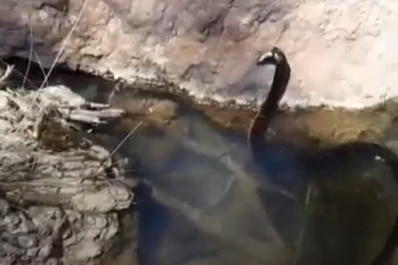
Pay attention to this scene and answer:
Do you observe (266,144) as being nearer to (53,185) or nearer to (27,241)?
(53,185)

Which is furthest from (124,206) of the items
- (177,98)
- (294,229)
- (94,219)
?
(177,98)

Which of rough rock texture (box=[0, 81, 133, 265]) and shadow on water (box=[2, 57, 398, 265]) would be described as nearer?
rough rock texture (box=[0, 81, 133, 265])

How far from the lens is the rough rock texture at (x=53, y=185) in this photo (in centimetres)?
185

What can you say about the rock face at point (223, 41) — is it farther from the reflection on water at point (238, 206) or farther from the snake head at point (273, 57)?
the reflection on water at point (238, 206)

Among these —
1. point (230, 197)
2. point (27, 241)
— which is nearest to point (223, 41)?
point (230, 197)

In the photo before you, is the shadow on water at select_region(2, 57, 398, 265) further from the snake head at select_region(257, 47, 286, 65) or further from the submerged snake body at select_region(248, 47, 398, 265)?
the snake head at select_region(257, 47, 286, 65)

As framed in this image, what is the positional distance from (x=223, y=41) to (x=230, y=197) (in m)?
0.51

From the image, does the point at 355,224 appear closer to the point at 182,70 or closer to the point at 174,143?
the point at 174,143

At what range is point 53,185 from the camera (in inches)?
77.9

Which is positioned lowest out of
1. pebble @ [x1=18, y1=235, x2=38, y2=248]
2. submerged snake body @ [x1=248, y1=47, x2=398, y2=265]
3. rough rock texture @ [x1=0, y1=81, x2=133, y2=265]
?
pebble @ [x1=18, y1=235, x2=38, y2=248]

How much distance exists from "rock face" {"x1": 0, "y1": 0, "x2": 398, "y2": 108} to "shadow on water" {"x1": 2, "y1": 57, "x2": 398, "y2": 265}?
0.32 feet

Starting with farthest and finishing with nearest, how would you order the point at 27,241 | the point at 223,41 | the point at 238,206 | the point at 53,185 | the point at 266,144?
the point at 223,41
the point at 266,144
the point at 238,206
the point at 53,185
the point at 27,241

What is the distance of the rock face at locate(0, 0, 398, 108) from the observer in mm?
2457

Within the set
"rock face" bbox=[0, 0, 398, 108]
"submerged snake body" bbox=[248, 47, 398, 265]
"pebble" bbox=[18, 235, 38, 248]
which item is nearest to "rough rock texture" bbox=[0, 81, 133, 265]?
"pebble" bbox=[18, 235, 38, 248]
